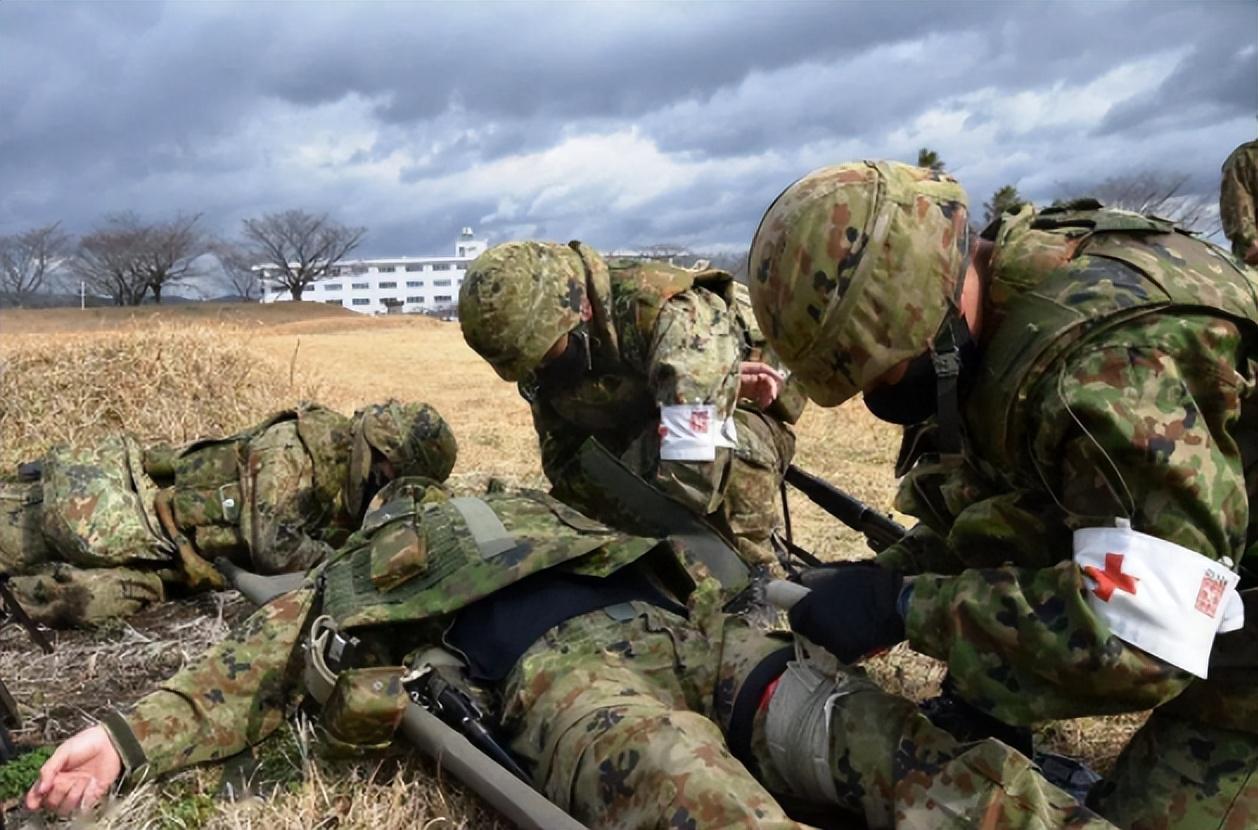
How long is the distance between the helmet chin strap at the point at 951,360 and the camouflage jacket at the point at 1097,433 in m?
0.07

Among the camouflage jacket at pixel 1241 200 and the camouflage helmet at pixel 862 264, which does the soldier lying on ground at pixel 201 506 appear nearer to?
the camouflage helmet at pixel 862 264

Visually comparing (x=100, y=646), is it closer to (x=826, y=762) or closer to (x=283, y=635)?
(x=283, y=635)

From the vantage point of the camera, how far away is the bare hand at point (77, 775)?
109 inches

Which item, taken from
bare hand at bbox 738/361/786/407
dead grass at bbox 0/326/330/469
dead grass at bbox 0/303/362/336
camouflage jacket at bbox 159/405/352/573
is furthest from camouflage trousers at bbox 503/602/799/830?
dead grass at bbox 0/303/362/336

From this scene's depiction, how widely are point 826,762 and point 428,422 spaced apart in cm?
318

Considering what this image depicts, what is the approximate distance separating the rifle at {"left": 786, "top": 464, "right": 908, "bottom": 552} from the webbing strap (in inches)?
64.2

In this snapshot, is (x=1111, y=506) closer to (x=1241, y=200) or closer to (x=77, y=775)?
(x=77, y=775)

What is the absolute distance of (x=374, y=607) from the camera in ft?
10.1

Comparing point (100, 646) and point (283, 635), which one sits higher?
point (283, 635)

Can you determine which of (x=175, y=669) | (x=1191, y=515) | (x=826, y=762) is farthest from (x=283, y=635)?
(x=1191, y=515)

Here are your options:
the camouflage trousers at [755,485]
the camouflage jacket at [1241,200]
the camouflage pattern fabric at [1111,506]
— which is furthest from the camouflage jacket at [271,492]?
the camouflage jacket at [1241,200]

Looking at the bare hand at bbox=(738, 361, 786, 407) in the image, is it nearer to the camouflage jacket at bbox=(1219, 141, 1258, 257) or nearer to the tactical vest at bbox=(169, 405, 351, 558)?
the tactical vest at bbox=(169, 405, 351, 558)

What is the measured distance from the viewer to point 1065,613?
6.73 ft

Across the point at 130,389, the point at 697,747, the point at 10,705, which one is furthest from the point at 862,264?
the point at 130,389
